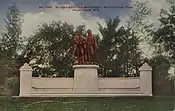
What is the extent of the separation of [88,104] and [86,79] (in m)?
0.12

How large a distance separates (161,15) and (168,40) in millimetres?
99

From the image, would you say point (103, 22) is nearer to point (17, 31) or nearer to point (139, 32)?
point (139, 32)

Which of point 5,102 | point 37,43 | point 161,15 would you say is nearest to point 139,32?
point 161,15

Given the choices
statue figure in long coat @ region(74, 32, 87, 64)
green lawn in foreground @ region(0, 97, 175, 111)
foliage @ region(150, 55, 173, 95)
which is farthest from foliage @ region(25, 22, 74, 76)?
foliage @ region(150, 55, 173, 95)

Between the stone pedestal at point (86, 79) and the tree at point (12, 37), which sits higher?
the tree at point (12, 37)

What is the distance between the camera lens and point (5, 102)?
5.45 ft

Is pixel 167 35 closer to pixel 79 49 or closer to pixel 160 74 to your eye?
pixel 160 74

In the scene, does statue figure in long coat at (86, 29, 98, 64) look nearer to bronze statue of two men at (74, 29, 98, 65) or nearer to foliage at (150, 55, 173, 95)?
bronze statue of two men at (74, 29, 98, 65)

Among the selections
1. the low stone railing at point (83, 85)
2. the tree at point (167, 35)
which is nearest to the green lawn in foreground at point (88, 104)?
the low stone railing at point (83, 85)

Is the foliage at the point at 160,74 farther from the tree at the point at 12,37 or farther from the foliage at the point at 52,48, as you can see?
the tree at the point at 12,37

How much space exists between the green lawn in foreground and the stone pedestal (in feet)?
0.13

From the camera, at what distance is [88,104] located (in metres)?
1.68

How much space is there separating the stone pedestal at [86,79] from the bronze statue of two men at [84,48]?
28 mm

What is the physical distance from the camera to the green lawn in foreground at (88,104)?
5.44ft
